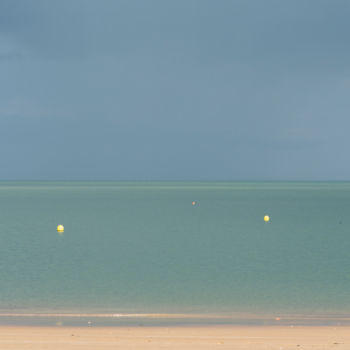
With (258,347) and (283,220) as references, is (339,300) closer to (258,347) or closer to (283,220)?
(258,347)

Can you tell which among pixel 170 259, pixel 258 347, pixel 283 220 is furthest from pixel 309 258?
pixel 283 220

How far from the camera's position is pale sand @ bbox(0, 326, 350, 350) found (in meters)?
15.5

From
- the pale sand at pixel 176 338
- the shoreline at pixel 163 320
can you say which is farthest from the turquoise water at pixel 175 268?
the pale sand at pixel 176 338

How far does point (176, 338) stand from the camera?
54.9 feet

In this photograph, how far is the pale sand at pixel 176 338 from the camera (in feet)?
50.9

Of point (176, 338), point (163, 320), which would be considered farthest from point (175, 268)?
point (176, 338)

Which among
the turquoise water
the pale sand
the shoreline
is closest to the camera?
the pale sand

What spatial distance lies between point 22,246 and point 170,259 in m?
13.5

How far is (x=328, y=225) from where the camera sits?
243 feet

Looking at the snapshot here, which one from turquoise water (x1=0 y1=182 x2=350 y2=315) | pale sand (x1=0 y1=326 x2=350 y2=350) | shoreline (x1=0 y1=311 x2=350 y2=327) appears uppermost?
turquoise water (x1=0 y1=182 x2=350 y2=315)

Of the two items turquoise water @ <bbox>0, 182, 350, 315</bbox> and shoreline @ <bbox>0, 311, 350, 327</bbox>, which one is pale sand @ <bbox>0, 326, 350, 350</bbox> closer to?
shoreline @ <bbox>0, 311, 350, 327</bbox>

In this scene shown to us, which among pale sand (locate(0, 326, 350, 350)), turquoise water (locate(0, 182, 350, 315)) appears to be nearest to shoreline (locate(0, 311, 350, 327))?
pale sand (locate(0, 326, 350, 350))

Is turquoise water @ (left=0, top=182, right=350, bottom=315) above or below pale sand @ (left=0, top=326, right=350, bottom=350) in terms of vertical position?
above

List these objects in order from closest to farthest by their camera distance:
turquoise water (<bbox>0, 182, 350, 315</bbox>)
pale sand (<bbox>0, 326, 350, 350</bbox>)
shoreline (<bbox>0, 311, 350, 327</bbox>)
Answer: pale sand (<bbox>0, 326, 350, 350</bbox>), shoreline (<bbox>0, 311, 350, 327</bbox>), turquoise water (<bbox>0, 182, 350, 315</bbox>)
